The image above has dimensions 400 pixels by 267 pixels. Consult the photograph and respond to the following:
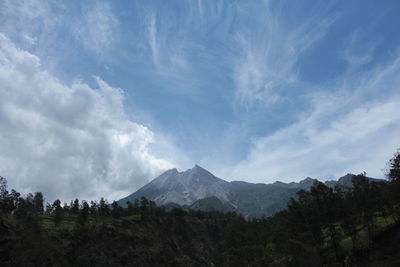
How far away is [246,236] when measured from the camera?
12250 centimetres

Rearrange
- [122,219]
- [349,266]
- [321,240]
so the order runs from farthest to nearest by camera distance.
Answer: [122,219]
[321,240]
[349,266]

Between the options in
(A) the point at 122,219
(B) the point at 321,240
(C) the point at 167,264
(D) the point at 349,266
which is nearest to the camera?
(D) the point at 349,266

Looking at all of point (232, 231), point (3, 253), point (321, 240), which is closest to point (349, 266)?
point (321, 240)

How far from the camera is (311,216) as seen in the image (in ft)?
234

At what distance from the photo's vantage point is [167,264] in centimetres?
16350

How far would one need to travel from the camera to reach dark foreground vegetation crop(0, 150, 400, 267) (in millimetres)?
69125

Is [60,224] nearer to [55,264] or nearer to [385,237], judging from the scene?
[55,264]

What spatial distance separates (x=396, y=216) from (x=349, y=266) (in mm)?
28206

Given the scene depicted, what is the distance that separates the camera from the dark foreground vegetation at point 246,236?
69.1 meters

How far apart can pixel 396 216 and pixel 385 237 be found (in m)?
11.6

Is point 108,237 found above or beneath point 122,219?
beneath

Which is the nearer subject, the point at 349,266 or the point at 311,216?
the point at 349,266

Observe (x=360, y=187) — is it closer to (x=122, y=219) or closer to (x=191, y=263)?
(x=191, y=263)

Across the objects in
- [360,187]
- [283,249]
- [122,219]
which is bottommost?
[283,249]
